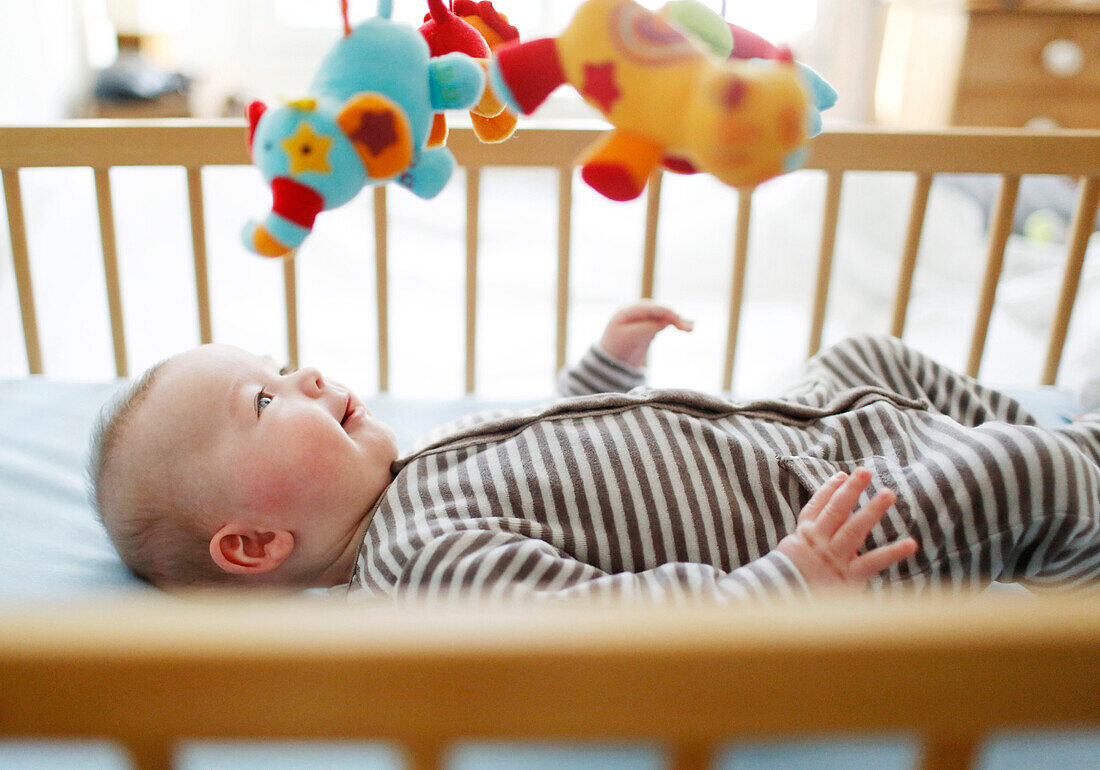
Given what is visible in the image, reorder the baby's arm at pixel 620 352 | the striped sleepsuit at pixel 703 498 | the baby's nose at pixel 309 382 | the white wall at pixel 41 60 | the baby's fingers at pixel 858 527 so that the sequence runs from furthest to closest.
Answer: the white wall at pixel 41 60 < the baby's arm at pixel 620 352 < the baby's nose at pixel 309 382 < the striped sleepsuit at pixel 703 498 < the baby's fingers at pixel 858 527

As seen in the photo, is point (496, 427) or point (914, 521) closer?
point (914, 521)

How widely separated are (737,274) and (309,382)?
53cm

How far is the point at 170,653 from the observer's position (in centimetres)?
30

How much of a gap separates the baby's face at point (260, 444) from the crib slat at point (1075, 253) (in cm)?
85

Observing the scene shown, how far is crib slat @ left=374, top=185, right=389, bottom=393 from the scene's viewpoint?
1000 millimetres

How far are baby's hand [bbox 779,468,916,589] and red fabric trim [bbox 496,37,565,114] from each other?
1.00ft

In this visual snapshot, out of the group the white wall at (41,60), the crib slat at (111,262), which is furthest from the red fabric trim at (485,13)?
the white wall at (41,60)

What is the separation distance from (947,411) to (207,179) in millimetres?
1769

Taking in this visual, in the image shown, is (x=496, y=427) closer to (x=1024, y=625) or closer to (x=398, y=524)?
(x=398, y=524)

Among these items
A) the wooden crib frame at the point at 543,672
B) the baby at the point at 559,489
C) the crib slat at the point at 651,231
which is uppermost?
the crib slat at the point at 651,231

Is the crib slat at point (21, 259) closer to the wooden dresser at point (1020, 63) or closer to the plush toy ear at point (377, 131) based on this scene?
the plush toy ear at point (377, 131)

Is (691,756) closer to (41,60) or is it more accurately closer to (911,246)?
(911,246)

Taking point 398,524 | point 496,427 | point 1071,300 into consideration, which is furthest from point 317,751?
point 1071,300

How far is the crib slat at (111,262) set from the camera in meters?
0.98
